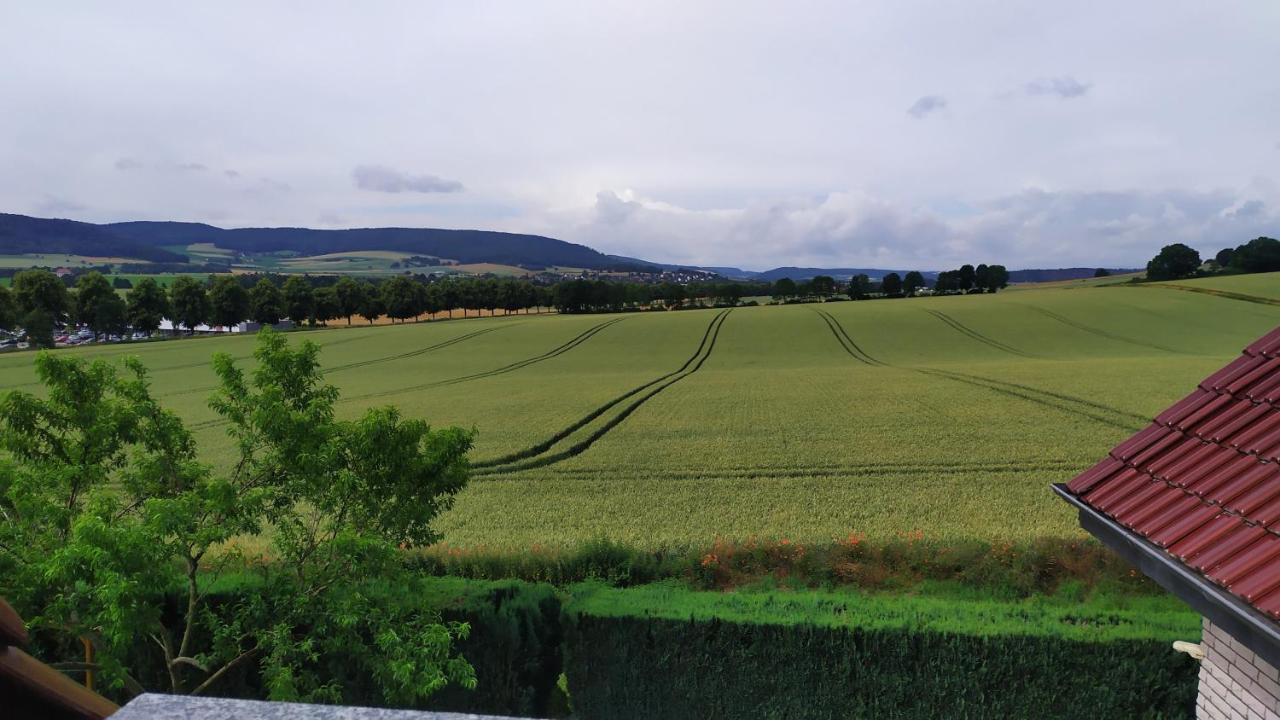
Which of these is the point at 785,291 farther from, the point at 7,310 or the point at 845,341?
the point at 7,310

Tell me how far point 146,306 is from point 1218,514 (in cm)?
10920

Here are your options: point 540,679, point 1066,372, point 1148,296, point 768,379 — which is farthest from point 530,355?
point 1148,296

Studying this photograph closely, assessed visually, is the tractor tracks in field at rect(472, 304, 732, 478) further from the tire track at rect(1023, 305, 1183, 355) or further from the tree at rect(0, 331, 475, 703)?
the tire track at rect(1023, 305, 1183, 355)

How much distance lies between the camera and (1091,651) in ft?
28.5

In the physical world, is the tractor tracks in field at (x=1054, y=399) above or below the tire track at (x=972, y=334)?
below

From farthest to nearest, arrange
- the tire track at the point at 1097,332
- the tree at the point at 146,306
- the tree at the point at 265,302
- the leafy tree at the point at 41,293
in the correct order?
1. the tree at the point at 265,302
2. the tree at the point at 146,306
3. the leafy tree at the point at 41,293
4. the tire track at the point at 1097,332

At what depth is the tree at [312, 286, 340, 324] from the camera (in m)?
99.4

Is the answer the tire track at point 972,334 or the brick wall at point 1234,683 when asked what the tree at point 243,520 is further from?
the tire track at point 972,334

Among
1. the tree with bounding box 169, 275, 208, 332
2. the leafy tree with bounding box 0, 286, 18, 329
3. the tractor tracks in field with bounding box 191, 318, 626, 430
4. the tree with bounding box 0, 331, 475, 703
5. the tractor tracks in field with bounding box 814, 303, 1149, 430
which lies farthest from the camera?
the tree with bounding box 169, 275, 208, 332

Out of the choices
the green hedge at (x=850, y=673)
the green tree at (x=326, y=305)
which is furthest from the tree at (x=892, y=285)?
the green hedge at (x=850, y=673)

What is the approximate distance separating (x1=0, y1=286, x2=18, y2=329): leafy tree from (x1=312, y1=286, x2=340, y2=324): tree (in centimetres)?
3294

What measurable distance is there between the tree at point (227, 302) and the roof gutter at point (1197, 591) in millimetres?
107121

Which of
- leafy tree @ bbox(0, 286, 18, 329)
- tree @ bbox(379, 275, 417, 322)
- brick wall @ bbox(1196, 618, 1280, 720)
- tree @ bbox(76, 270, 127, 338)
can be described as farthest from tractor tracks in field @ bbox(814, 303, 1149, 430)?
leafy tree @ bbox(0, 286, 18, 329)

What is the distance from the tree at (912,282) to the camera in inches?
4432
